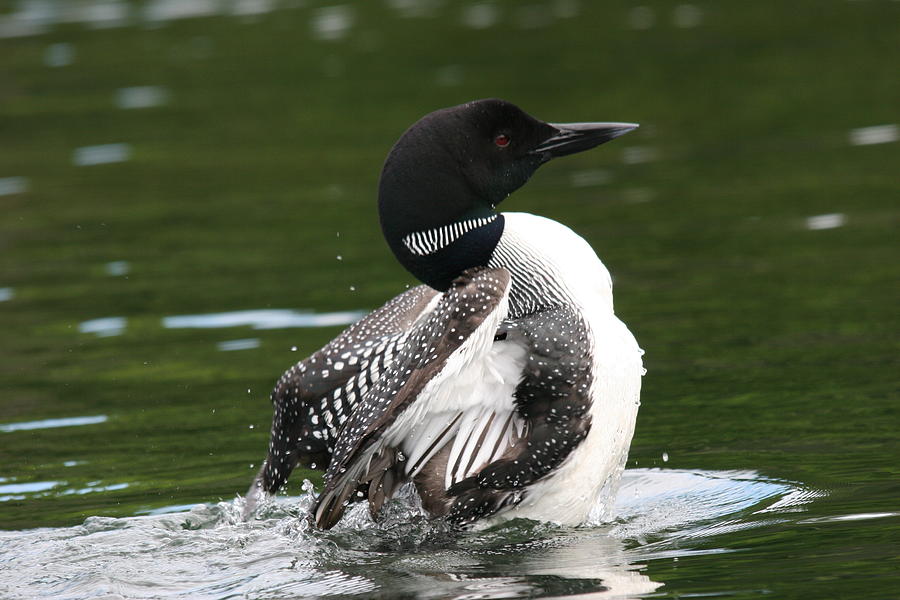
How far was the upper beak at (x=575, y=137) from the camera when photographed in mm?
5797

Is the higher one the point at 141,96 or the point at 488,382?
the point at 141,96

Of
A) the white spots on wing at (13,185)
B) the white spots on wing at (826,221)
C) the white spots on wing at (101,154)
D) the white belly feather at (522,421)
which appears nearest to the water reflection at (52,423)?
the white belly feather at (522,421)

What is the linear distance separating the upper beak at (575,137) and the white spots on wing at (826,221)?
13.2 ft

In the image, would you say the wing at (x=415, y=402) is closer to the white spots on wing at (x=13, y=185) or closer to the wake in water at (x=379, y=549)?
the wake in water at (x=379, y=549)

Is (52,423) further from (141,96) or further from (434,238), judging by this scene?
(141,96)

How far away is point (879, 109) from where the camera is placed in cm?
1261

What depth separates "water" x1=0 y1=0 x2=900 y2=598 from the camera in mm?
5391

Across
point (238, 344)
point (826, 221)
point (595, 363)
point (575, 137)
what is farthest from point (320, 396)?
point (826, 221)

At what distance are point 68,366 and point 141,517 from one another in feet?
7.73

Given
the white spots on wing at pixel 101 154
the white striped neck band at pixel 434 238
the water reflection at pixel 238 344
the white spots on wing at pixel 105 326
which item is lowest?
the water reflection at pixel 238 344

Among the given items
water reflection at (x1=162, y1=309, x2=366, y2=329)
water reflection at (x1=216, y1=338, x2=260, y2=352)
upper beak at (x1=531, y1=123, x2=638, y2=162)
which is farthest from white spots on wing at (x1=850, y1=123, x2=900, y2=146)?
upper beak at (x1=531, y1=123, x2=638, y2=162)

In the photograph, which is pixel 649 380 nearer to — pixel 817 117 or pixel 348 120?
pixel 817 117

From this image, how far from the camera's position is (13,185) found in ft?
42.1

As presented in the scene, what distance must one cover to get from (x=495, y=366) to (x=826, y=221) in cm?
500
